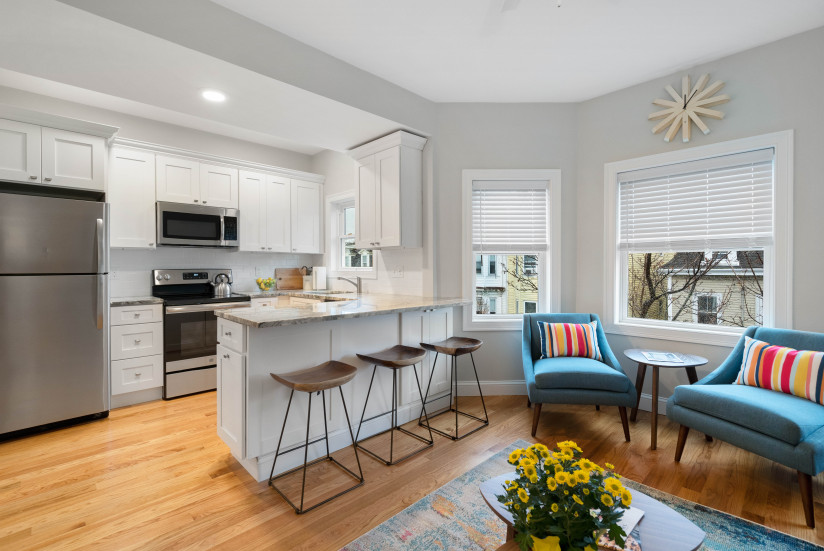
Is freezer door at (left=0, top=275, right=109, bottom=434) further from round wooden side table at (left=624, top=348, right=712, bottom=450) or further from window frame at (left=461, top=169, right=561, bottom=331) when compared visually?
round wooden side table at (left=624, top=348, right=712, bottom=450)

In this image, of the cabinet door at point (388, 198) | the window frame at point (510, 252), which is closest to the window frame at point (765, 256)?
the window frame at point (510, 252)

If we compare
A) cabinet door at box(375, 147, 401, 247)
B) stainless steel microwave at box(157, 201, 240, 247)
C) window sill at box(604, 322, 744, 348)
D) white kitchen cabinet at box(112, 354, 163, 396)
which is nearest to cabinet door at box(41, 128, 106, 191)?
stainless steel microwave at box(157, 201, 240, 247)

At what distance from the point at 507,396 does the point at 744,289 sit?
6.78ft

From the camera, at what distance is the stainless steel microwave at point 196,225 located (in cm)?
380

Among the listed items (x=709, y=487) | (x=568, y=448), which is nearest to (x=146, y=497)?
(x=568, y=448)

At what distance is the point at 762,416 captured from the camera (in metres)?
1.94

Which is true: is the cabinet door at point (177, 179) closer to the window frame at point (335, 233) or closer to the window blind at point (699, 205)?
the window frame at point (335, 233)

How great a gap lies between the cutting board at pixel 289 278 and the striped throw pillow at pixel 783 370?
4628 millimetres

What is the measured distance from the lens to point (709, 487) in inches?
82.9

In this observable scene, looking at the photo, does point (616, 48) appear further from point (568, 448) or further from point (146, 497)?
point (146, 497)

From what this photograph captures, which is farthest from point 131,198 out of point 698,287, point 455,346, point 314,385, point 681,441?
point 698,287

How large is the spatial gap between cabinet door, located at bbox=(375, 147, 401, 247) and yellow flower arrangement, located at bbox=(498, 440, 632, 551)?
2.56 m

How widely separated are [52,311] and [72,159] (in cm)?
122


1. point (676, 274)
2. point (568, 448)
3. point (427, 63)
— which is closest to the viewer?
point (568, 448)
